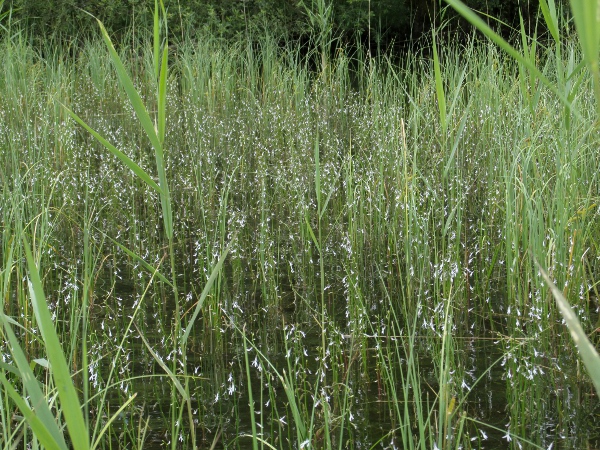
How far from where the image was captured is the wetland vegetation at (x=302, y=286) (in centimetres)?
184

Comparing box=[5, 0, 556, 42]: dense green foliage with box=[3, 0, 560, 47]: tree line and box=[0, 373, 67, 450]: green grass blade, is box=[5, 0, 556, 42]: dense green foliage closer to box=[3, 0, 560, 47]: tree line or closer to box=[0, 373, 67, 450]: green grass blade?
box=[3, 0, 560, 47]: tree line

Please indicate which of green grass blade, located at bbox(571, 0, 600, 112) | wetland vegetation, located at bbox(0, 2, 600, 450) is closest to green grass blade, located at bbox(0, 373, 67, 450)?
wetland vegetation, located at bbox(0, 2, 600, 450)

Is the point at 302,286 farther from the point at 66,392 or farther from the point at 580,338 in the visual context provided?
the point at 580,338

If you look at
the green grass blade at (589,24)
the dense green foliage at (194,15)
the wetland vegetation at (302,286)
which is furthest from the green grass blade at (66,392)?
the dense green foliage at (194,15)

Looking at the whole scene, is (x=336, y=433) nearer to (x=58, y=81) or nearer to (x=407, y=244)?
(x=407, y=244)

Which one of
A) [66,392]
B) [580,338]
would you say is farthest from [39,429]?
[580,338]

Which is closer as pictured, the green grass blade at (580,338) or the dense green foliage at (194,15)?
the green grass blade at (580,338)

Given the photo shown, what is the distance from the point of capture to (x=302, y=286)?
321 centimetres

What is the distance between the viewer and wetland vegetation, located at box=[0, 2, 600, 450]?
1.84 m

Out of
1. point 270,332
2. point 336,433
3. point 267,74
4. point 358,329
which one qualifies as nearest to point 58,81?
point 267,74

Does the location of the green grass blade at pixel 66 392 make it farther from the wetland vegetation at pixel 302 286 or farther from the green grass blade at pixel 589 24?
the green grass blade at pixel 589 24

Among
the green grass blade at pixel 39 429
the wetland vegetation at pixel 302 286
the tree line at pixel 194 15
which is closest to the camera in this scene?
the green grass blade at pixel 39 429

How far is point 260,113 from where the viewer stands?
5582 mm

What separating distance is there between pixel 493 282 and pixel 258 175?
154cm
